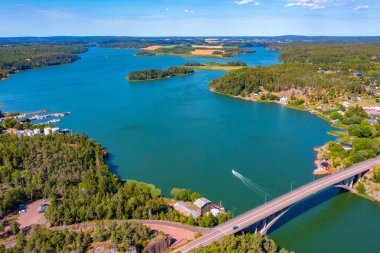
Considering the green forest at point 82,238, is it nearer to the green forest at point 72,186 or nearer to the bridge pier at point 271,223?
the green forest at point 72,186

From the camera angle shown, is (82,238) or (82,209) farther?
(82,209)

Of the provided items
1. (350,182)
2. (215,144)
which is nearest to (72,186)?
(215,144)

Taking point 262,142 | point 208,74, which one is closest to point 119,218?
point 262,142

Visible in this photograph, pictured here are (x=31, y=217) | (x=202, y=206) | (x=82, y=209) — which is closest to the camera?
(x=82, y=209)

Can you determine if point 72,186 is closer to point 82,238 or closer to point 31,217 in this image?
point 31,217

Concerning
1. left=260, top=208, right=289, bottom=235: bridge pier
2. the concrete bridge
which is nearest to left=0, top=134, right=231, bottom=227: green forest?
the concrete bridge

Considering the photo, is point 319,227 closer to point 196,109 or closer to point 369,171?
point 369,171

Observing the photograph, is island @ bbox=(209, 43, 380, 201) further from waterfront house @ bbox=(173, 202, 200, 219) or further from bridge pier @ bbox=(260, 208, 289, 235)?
waterfront house @ bbox=(173, 202, 200, 219)

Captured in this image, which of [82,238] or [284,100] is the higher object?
[284,100]
